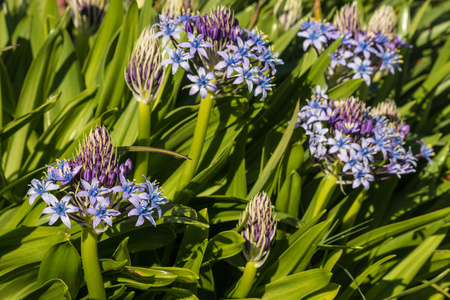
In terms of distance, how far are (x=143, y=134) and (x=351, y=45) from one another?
1.37 meters

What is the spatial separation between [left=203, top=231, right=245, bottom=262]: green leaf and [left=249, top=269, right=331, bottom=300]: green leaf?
0.88 feet

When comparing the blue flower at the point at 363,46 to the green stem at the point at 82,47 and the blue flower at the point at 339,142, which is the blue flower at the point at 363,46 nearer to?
the blue flower at the point at 339,142

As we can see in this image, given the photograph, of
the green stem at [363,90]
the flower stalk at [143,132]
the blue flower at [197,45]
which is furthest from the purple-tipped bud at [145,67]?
the green stem at [363,90]

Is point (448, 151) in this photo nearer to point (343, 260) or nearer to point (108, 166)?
point (343, 260)

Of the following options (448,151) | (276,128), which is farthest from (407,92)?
(276,128)

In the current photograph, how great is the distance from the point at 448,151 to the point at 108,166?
7.87 ft

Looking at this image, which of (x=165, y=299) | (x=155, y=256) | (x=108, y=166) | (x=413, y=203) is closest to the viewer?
(x=108, y=166)

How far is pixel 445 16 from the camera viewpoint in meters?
4.98

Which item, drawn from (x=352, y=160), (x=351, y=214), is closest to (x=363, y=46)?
(x=352, y=160)

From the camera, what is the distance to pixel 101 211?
1.57 metres

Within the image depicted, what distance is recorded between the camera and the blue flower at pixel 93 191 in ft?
5.07

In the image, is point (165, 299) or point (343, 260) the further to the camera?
point (343, 260)

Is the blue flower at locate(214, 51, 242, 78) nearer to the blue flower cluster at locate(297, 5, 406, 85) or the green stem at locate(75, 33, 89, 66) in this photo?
the blue flower cluster at locate(297, 5, 406, 85)

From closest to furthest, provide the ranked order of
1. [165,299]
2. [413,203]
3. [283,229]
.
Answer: [165,299] < [283,229] < [413,203]
